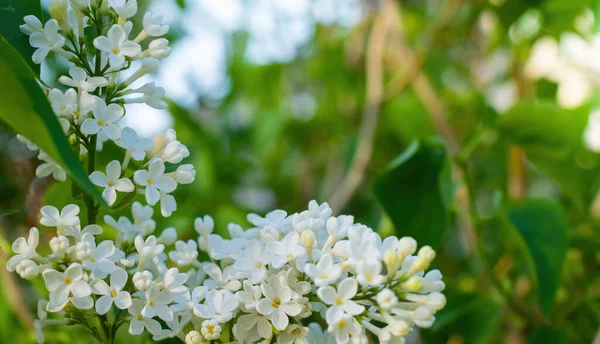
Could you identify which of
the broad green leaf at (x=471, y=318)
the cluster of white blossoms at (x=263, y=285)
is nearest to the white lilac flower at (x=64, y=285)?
the cluster of white blossoms at (x=263, y=285)

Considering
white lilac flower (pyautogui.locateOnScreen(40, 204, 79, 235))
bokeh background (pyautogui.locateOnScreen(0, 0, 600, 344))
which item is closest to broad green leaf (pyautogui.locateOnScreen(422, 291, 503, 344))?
bokeh background (pyautogui.locateOnScreen(0, 0, 600, 344))

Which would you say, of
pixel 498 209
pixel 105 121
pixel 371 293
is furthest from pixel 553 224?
pixel 105 121

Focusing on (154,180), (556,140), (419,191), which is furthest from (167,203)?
(556,140)

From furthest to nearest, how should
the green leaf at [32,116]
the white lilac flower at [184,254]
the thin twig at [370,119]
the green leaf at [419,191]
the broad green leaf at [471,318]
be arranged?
1. the thin twig at [370,119]
2. the broad green leaf at [471,318]
3. the green leaf at [419,191]
4. the white lilac flower at [184,254]
5. the green leaf at [32,116]

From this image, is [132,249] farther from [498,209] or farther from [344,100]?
[344,100]

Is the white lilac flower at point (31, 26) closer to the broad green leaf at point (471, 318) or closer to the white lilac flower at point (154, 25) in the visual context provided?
the white lilac flower at point (154, 25)

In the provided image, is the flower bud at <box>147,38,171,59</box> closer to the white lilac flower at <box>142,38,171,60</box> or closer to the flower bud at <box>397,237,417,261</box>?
the white lilac flower at <box>142,38,171,60</box>

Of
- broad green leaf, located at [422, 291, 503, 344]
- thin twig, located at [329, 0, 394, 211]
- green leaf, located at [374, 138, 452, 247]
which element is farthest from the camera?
thin twig, located at [329, 0, 394, 211]
